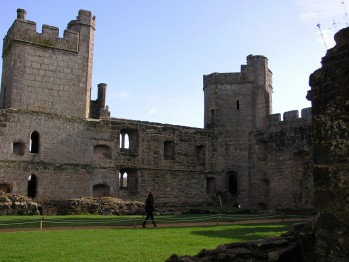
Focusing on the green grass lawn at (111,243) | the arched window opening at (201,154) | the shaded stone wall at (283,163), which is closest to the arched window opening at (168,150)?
the arched window opening at (201,154)

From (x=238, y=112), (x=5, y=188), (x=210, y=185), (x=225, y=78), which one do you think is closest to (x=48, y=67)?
(x=5, y=188)

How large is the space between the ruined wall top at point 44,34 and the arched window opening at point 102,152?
5546mm

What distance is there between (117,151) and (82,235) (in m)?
12.9

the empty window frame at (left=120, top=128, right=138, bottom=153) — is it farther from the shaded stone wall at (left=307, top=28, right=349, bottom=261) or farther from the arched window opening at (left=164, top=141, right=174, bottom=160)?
the shaded stone wall at (left=307, top=28, right=349, bottom=261)

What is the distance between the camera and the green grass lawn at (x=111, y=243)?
8656 mm

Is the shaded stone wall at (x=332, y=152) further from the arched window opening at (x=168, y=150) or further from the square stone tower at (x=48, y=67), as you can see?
the arched window opening at (x=168, y=150)

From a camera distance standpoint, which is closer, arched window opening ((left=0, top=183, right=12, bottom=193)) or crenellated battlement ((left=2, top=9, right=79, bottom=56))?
arched window opening ((left=0, top=183, right=12, bottom=193))

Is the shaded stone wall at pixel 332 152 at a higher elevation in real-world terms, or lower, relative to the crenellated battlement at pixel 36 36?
lower

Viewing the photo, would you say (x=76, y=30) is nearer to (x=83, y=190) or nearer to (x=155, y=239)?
(x=83, y=190)

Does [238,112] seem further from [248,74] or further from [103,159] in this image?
[103,159]

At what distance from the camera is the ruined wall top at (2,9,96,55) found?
2364 centimetres

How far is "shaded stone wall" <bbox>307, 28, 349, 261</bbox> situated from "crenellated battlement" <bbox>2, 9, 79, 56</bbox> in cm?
2067

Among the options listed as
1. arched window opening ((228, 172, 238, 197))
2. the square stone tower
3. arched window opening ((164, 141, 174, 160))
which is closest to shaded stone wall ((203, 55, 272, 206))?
arched window opening ((228, 172, 238, 197))

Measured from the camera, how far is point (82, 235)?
1225 centimetres
